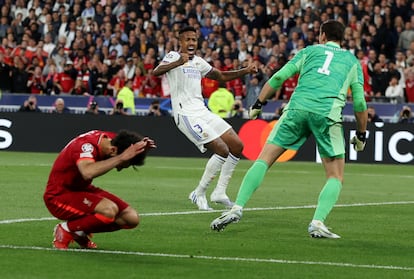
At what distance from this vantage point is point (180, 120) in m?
15.1

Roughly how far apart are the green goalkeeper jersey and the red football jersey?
2521 millimetres

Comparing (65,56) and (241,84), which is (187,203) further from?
(65,56)

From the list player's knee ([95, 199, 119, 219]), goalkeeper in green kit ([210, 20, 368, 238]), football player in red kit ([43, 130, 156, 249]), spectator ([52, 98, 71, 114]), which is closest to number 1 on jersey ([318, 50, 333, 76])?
goalkeeper in green kit ([210, 20, 368, 238])

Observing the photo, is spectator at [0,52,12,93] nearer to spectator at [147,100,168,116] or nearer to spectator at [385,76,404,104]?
spectator at [147,100,168,116]

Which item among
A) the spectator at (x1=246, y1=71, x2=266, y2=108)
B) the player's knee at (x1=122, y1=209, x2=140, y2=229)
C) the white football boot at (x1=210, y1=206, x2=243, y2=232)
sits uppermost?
the player's knee at (x1=122, y1=209, x2=140, y2=229)

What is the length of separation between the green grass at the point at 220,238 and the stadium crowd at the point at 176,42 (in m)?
9.93

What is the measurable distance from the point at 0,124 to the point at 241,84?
646 centimetres

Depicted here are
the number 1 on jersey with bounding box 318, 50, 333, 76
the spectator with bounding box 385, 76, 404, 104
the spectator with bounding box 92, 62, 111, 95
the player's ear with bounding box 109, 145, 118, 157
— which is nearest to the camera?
the player's ear with bounding box 109, 145, 118, 157

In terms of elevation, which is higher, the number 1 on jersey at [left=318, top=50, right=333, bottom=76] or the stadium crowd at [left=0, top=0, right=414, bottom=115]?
the number 1 on jersey at [left=318, top=50, right=333, bottom=76]

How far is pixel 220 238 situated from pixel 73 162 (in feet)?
6.96

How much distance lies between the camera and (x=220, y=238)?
11391mm

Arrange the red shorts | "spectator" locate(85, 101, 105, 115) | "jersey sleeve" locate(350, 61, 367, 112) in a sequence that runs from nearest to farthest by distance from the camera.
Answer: the red shorts
"jersey sleeve" locate(350, 61, 367, 112)
"spectator" locate(85, 101, 105, 115)

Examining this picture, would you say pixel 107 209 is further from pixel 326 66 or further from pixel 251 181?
pixel 326 66

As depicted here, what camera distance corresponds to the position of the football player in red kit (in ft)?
31.9
